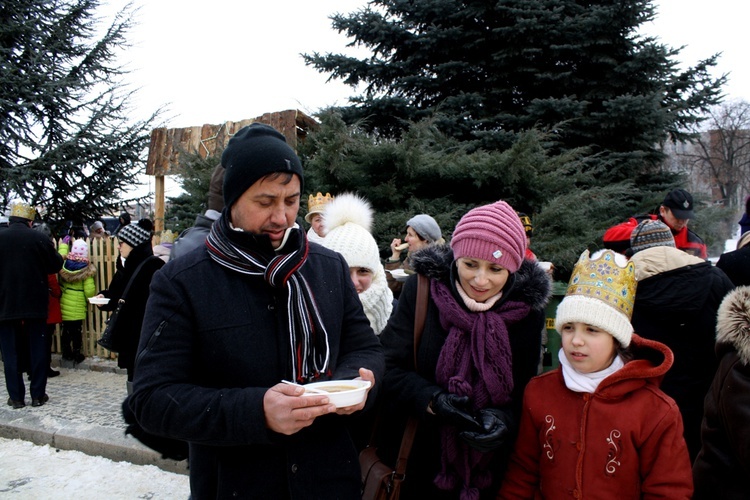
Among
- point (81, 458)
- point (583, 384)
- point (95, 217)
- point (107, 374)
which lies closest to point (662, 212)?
point (583, 384)

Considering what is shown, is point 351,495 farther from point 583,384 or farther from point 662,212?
point 662,212

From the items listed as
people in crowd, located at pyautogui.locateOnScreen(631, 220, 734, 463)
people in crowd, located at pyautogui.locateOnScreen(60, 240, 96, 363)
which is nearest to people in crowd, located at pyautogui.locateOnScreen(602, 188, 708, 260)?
people in crowd, located at pyautogui.locateOnScreen(631, 220, 734, 463)

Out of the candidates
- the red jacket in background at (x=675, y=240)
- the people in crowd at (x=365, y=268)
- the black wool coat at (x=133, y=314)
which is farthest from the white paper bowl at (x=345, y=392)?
the red jacket in background at (x=675, y=240)

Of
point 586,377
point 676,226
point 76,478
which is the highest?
point 676,226

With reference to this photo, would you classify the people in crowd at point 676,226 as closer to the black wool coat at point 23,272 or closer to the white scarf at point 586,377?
the white scarf at point 586,377

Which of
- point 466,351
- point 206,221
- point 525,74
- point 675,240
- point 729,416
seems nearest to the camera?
point 729,416

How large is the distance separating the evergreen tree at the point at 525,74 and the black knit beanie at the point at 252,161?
21.1ft

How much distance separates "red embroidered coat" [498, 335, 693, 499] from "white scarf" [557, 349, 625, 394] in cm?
4

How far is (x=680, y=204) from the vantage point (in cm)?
520

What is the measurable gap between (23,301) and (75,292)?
1715 millimetres

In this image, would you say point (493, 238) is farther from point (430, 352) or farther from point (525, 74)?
point (525, 74)

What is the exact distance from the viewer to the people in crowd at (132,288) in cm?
401

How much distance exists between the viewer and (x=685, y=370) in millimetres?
3264

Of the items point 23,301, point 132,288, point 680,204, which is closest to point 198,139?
point 23,301
